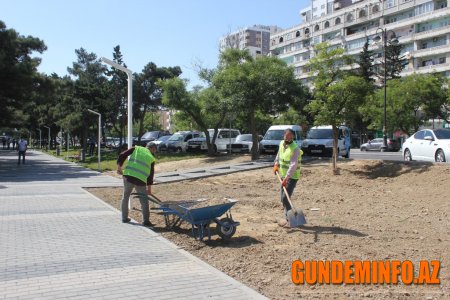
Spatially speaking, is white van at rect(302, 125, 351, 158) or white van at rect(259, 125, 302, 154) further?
white van at rect(259, 125, 302, 154)

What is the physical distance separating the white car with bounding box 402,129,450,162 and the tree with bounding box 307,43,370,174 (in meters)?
2.57

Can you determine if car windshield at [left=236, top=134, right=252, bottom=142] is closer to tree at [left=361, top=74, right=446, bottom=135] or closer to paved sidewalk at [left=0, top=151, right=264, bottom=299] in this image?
tree at [left=361, top=74, right=446, bottom=135]

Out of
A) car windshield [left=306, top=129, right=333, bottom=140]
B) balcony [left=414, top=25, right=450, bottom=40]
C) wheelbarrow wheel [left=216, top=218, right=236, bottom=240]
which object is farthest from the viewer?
balcony [left=414, top=25, right=450, bottom=40]

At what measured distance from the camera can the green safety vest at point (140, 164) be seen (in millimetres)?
9000

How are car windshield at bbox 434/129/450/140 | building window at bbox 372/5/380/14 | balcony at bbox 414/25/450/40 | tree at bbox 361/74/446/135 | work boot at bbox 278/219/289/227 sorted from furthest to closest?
building window at bbox 372/5/380/14 → balcony at bbox 414/25/450/40 → tree at bbox 361/74/446/135 → car windshield at bbox 434/129/450/140 → work boot at bbox 278/219/289/227

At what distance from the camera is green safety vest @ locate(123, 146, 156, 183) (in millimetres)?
9000

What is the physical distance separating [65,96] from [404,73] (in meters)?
50.3

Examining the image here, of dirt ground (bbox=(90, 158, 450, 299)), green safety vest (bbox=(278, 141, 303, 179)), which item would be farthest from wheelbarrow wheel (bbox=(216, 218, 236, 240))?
green safety vest (bbox=(278, 141, 303, 179))

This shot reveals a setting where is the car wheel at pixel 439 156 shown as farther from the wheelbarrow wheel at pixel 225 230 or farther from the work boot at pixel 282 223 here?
the wheelbarrow wheel at pixel 225 230

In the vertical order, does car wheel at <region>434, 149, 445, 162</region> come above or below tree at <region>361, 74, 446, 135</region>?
below

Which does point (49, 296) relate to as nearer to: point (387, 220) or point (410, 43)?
point (387, 220)

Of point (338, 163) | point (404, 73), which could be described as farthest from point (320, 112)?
point (404, 73)

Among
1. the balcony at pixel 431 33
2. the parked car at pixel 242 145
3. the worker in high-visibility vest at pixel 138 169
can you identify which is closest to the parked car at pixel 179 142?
the parked car at pixel 242 145

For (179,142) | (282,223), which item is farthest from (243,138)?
(282,223)
